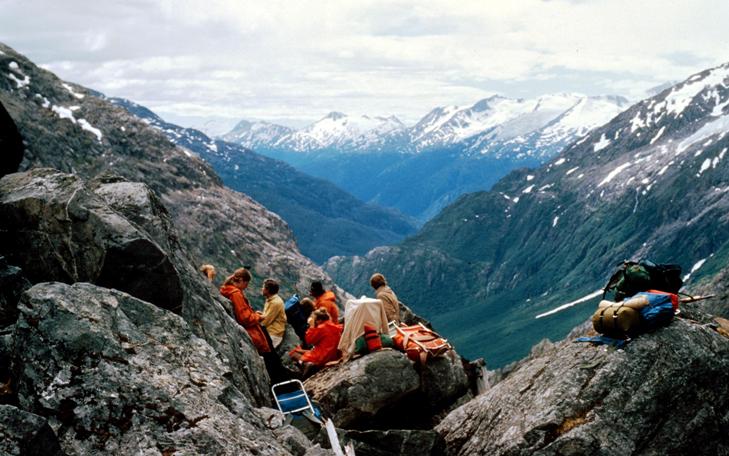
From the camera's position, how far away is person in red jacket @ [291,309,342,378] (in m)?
25.0

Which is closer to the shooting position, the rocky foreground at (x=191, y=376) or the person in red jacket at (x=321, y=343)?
the rocky foreground at (x=191, y=376)

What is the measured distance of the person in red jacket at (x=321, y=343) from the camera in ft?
82.0

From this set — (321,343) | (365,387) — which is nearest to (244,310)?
(321,343)

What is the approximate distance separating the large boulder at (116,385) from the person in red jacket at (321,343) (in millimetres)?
10070

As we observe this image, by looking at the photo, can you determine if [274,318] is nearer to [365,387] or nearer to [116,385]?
[365,387]

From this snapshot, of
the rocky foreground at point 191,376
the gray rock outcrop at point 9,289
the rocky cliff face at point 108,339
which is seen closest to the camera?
the rocky cliff face at point 108,339

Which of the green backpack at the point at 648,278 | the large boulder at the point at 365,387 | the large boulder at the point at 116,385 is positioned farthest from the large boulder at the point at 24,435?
the green backpack at the point at 648,278

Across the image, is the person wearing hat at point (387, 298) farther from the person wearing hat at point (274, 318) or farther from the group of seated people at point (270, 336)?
the person wearing hat at point (274, 318)

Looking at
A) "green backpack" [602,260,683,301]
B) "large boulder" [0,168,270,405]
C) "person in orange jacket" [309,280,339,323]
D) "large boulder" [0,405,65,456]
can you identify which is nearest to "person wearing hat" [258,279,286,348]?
"person in orange jacket" [309,280,339,323]

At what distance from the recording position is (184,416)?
42.3 feet

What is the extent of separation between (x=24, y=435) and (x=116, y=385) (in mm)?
2114

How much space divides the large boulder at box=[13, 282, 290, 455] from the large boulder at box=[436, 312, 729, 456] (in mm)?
6811

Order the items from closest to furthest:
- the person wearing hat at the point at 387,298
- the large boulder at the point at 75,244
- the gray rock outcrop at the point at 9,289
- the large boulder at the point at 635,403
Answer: the gray rock outcrop at the point at 9,289 → the large boulder at the point at 635,403 → the large boulder at the point at 75,244 → the person wearing hat at the point at 387,298

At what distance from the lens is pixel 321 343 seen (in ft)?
82.8
